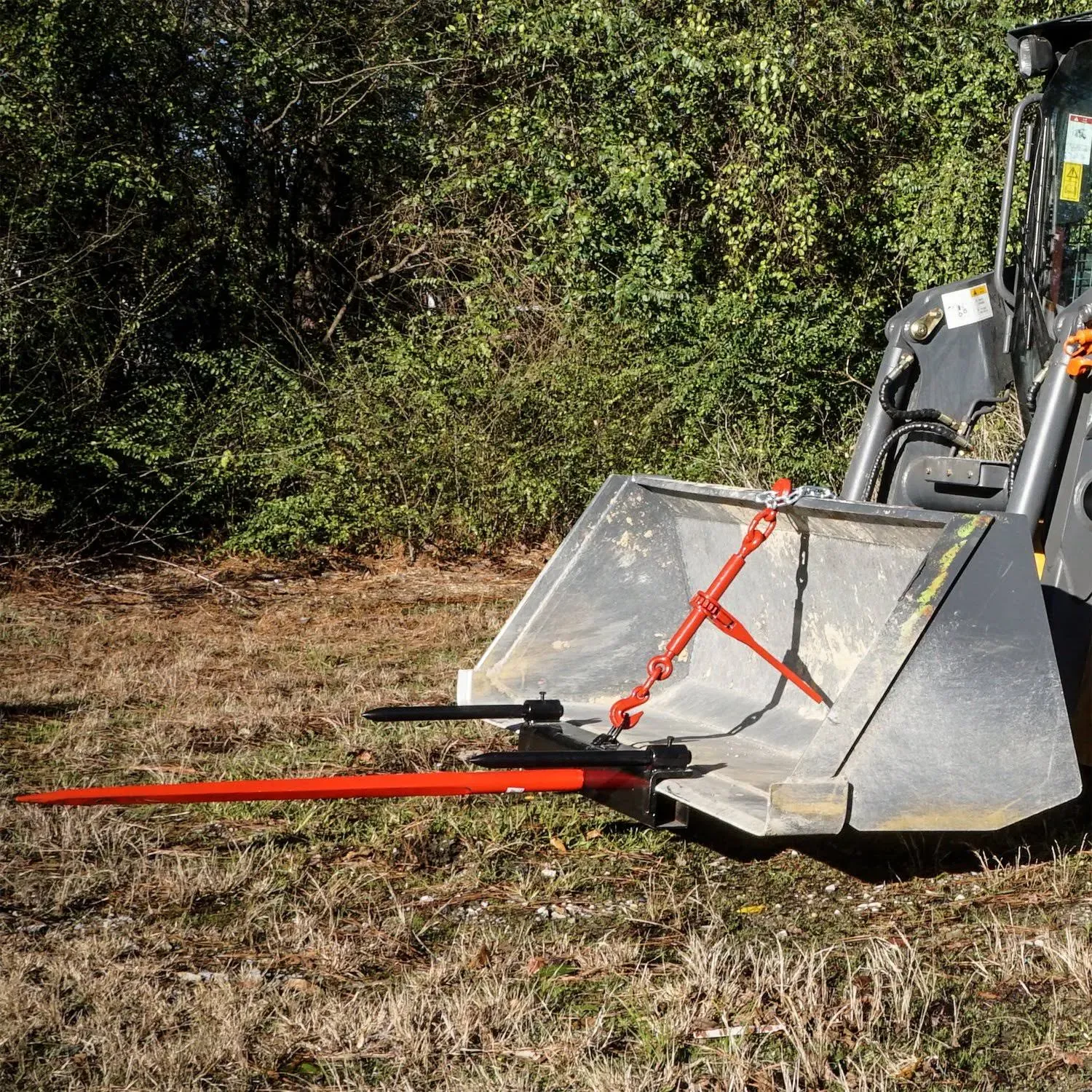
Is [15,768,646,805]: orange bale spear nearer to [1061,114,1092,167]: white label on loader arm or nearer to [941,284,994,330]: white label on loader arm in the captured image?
[941,284,994,330]: white label on loader arm

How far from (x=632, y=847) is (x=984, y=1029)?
57.3 inches

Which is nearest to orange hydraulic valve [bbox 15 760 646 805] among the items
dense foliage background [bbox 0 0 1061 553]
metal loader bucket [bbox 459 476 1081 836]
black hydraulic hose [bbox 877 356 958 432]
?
metal loader bucket [bbox 459 476 1081 836]

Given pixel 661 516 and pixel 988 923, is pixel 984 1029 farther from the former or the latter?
pixel 661 516

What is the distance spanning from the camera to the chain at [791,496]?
411 centimetres

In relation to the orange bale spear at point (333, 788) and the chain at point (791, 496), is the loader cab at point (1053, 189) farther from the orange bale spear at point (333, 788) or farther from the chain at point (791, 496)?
the orange bale spear at point (333, 788)

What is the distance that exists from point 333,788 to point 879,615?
1872 millimetres

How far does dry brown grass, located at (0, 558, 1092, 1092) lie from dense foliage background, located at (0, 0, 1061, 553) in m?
5.47

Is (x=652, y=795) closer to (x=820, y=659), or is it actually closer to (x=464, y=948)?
(x=464, y=948)

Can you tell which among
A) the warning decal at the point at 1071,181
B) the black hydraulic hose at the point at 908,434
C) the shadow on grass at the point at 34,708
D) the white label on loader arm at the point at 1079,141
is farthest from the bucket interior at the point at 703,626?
the shadow on grass at the point at 34,708

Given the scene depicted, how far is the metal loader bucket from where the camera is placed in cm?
339

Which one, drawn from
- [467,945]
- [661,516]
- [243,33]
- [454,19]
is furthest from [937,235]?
[467,945]

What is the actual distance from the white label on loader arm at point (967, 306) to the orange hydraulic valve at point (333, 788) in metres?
2.59

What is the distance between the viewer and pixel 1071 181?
4773 mm

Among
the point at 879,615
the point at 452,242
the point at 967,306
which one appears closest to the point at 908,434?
the point at 967,306
